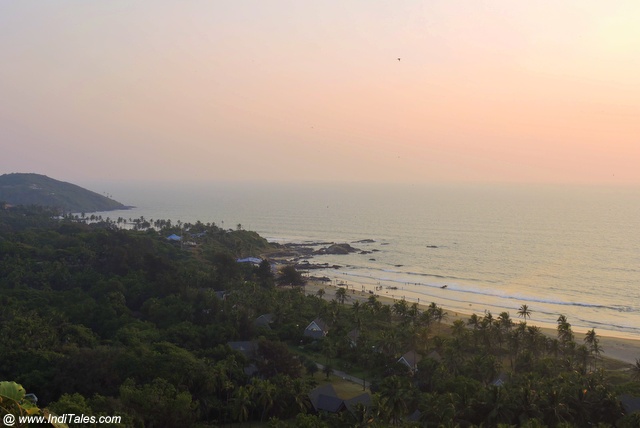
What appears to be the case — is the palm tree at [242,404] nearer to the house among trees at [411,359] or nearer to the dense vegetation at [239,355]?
the dense vegetation at [239,355]

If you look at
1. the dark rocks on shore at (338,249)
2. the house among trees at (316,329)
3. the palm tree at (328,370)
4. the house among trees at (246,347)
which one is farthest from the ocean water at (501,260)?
the house among trees at (246,347)

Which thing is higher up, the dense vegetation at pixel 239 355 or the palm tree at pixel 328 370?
the dense vegetation at pixel 239 355

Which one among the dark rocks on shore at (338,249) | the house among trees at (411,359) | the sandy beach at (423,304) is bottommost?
the sandy beach at (423,304)

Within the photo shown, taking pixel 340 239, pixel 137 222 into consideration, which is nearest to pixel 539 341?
pixel 340 239

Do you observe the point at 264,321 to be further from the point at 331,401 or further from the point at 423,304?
the point at 423,304

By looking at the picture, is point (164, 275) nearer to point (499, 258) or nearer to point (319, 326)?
point (319, 326)

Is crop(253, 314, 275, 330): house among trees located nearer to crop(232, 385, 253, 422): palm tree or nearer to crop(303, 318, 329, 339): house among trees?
crop(303, 318, 329, 339): house among trees

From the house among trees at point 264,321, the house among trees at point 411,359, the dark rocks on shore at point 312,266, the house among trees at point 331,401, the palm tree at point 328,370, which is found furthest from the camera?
the dark rocks on shore at point 312,266
